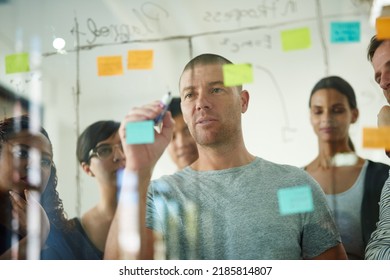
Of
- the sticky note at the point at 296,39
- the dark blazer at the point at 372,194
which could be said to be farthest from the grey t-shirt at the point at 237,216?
the sticky note at the point at 296,39

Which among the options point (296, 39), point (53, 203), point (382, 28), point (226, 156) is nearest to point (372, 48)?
point (382, 28)

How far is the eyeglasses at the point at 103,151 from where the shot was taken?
6.39 feet

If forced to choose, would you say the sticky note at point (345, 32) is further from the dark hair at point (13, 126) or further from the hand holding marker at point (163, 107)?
the dark hair at point (13, 126)

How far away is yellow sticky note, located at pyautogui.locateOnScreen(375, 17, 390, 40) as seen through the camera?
5.98 ft

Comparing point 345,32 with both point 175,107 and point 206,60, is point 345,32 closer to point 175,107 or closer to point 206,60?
point 206,60

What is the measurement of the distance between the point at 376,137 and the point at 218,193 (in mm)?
654

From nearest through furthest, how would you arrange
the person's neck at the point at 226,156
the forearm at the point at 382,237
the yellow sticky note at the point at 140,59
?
the forearm at the point at 382,237 < the person's neck at the point at 226,156 < the yellow sticky note at the point at 140,59

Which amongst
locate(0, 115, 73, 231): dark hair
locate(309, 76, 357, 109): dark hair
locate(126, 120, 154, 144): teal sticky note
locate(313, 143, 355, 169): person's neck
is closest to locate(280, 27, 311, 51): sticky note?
locate(309, 76, 357, 109): dark hair

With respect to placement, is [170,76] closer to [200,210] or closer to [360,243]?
[200,210]

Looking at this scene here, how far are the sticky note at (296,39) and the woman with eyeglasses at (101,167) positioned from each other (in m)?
0.77

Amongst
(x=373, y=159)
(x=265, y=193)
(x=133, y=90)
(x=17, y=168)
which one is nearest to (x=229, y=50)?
(x=133, y=90)

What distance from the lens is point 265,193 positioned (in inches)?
70.9

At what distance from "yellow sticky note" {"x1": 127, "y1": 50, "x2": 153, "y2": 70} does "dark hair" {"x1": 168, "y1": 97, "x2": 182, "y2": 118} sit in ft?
0.60
